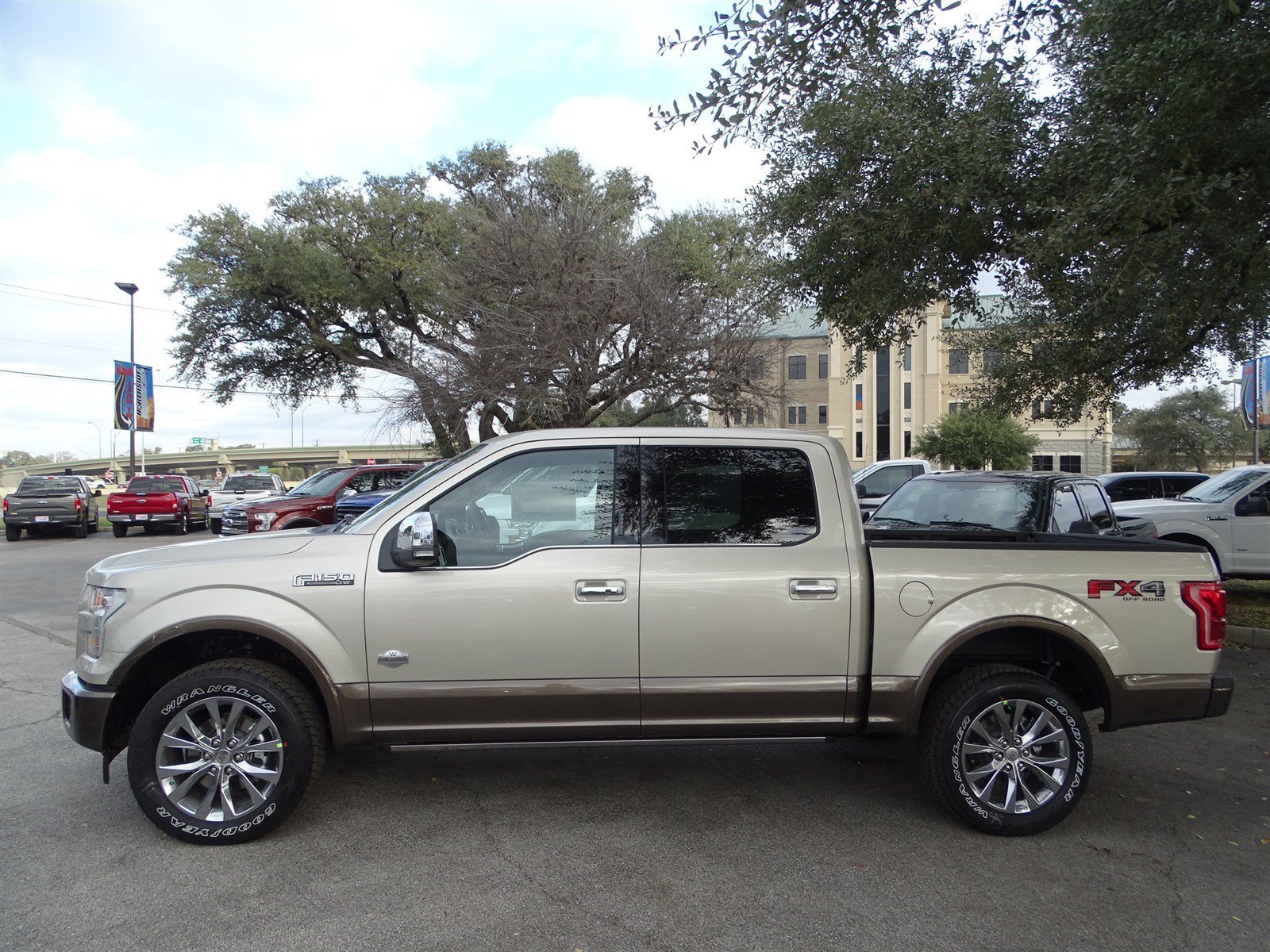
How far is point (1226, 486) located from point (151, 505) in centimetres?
2359

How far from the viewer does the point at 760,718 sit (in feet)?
13.8

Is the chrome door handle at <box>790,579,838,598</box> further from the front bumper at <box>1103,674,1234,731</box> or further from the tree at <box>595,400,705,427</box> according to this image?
the tree at <box>595,400,705,427</box>

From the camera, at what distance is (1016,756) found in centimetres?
416

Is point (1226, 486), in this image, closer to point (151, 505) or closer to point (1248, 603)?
point (1248, 603)

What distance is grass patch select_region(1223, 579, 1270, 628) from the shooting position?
31.1 feet

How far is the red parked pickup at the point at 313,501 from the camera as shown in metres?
16.0

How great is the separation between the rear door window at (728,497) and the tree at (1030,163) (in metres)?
4.27

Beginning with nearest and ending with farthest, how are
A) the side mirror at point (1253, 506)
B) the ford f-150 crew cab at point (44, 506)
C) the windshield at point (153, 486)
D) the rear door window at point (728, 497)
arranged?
1. the rear door window at point (728, 497)
2. the side mirror at point (1253, 506)
3. the ford f-150 crew cab at point (44, 506)
4. the windshield at point (153, 486)

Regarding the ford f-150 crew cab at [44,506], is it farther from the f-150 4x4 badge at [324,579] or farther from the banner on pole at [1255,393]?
the banner on pole at [1255,393]

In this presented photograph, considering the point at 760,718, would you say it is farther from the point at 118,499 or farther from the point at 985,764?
the point at 118,499

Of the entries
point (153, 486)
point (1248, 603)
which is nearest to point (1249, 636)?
point (1248, 603)

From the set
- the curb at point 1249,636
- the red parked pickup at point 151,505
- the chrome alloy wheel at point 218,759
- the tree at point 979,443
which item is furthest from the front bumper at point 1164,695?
the tree at point 979,443

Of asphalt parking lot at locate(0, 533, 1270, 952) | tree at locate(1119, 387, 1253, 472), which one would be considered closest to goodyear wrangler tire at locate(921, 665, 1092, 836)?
asphalt parking lot at locate(0, 533, 1270, 952)

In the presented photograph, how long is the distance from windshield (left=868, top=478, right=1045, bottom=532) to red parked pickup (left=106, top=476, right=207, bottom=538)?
20.6 metres
